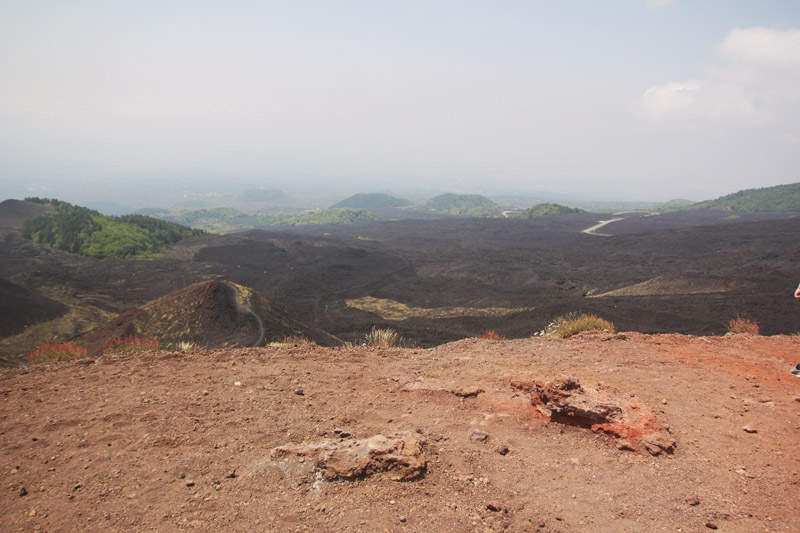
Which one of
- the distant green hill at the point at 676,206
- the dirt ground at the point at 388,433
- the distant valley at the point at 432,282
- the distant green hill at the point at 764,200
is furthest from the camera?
the distant green hill at the point at 676,206

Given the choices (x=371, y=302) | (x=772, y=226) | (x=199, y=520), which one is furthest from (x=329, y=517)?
(x=772, y=226)

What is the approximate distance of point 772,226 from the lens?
5266cm

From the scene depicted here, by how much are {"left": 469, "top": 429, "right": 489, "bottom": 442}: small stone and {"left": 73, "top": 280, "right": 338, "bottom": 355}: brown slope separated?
11.4 m

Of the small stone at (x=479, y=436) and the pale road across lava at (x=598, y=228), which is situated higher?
the pale road across lava at (x=598, y=228)

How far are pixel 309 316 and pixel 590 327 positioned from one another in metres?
22.0

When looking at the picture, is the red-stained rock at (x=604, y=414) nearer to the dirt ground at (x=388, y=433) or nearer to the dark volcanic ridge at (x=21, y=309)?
the dirt ground at (x=388, y=433)

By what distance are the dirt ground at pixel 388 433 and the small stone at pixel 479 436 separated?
41mm

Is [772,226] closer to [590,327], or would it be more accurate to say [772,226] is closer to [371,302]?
[371,302]

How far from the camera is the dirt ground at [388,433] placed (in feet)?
10.5

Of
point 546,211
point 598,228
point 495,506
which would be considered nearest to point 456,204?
point 546,211

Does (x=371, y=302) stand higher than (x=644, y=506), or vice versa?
(x=644, y=506)

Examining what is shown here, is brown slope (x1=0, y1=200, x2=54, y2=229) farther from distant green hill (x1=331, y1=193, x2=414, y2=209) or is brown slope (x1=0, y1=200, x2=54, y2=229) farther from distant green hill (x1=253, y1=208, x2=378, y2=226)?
distant green hill (x1=331, y1=193, x2=414, y2=209)

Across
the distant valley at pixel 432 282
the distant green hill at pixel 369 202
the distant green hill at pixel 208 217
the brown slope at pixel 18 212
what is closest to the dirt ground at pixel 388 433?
the distant valley at pixel 432 282

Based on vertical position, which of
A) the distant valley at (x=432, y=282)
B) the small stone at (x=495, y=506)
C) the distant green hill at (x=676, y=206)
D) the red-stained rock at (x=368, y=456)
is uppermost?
the distant green hill at (x=676, y=206)
